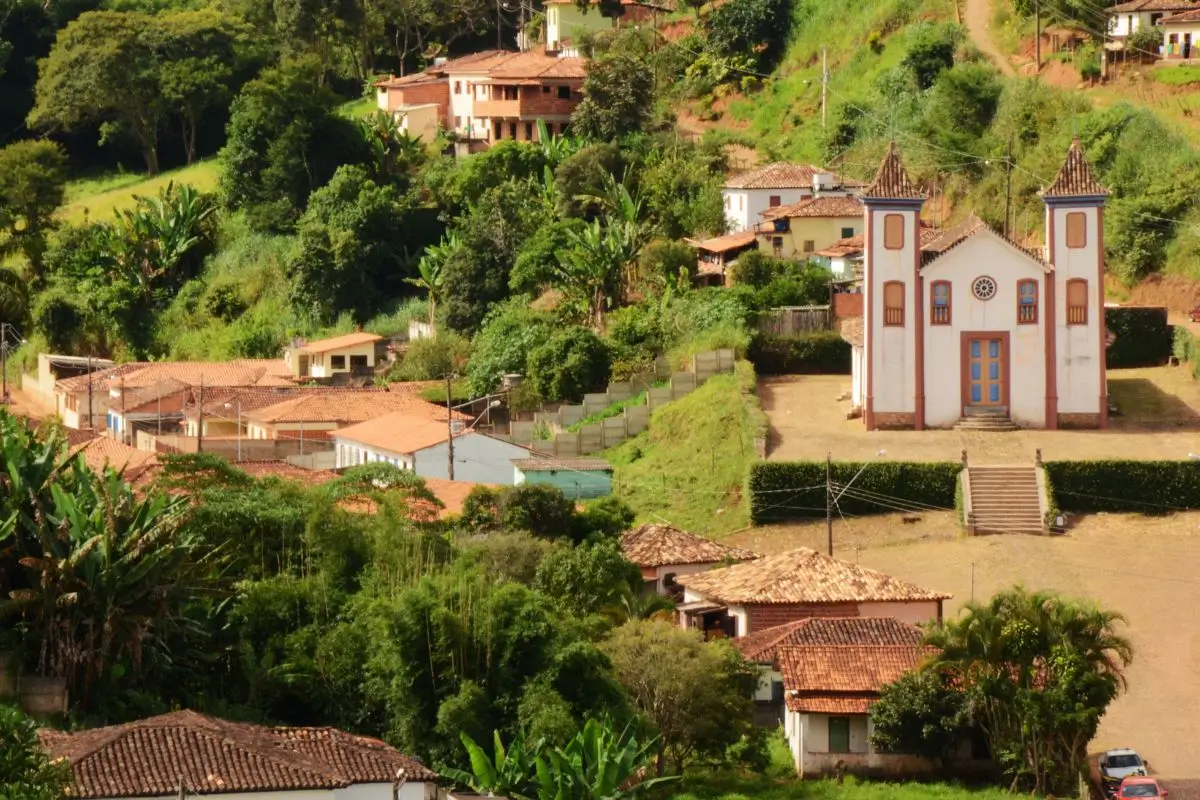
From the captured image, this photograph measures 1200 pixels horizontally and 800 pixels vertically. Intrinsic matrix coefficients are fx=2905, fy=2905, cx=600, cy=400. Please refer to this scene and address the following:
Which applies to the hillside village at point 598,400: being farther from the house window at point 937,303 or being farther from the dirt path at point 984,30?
the dirt path at point 984,30

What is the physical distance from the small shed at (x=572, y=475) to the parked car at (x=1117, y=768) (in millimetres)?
18537

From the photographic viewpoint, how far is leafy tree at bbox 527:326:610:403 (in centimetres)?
6656

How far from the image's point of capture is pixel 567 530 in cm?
4912

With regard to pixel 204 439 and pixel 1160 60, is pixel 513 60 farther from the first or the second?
pixel 204 439

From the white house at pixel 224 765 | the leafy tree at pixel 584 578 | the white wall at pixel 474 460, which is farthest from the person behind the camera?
the white wall at pixel 474 460

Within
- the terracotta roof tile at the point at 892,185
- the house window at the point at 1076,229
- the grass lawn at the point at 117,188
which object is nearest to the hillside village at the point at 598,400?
the house window at the point at 1076,229

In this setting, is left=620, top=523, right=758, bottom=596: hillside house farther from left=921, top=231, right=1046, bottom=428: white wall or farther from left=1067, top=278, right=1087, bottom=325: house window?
left=1067, top=278, right=1087, bottom=325: house window

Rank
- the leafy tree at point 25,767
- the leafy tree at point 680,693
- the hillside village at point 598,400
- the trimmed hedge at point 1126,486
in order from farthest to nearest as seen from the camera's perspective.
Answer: the trimmed hedge at point 1126,486
the leafy tree at point 680,693
the hillside village at point 598,400
the leafy tree at point 25,767

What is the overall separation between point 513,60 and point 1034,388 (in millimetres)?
37119

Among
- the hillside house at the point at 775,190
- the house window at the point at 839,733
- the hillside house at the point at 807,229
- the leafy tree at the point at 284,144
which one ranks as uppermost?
the leafy tree at the point at 284,144

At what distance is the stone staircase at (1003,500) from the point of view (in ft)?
177

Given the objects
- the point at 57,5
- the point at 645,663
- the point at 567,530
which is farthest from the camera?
the point at 57,5

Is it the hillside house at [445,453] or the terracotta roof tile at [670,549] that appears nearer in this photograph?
the terracotta roof tile at [670,549]

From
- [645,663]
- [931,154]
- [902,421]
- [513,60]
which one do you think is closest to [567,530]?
[645,663]
